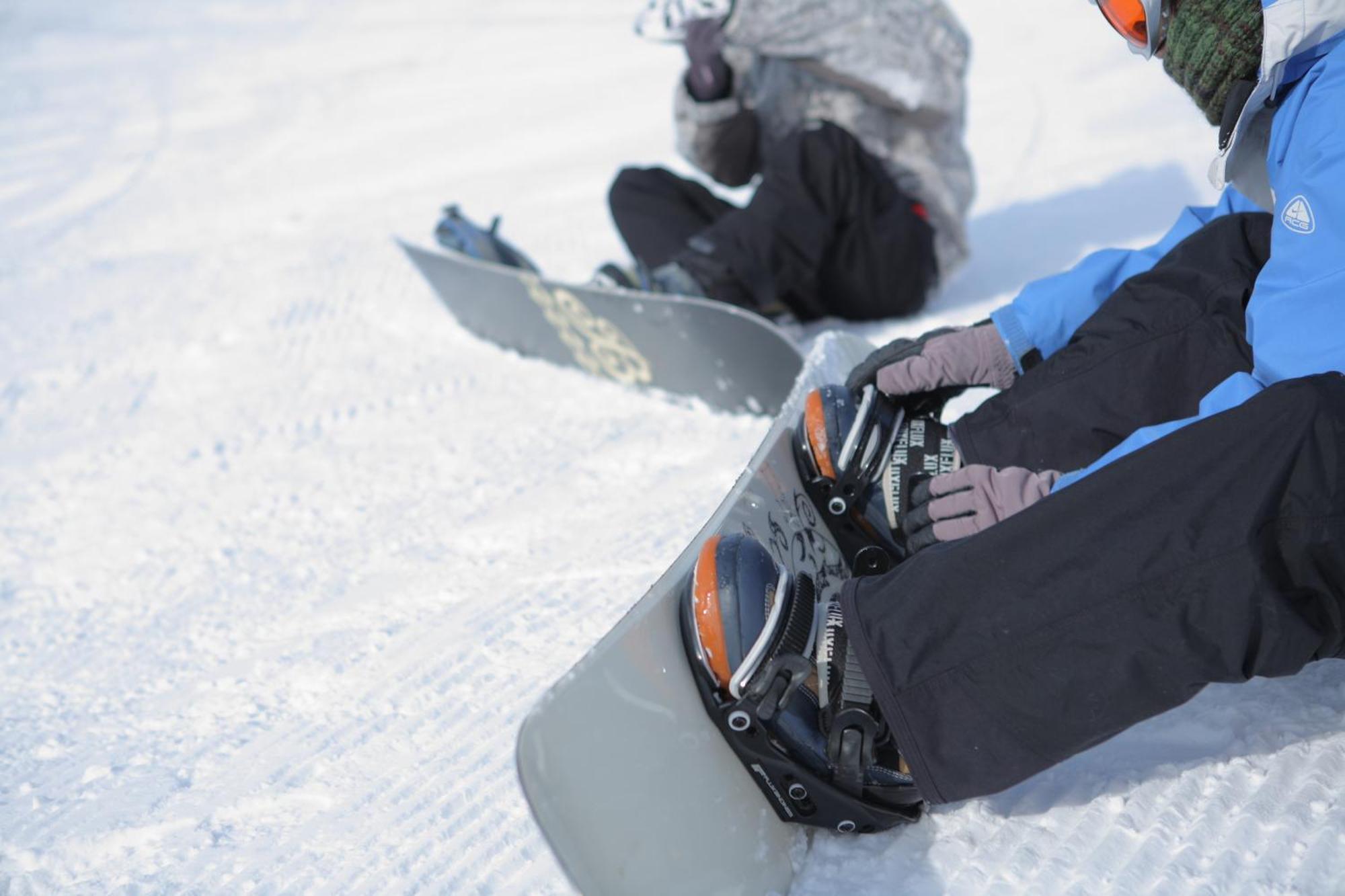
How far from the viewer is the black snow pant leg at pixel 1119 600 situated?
997 mm

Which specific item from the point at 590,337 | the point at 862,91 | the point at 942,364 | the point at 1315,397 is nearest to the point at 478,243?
the point at 590,337

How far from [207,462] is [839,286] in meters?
1.75

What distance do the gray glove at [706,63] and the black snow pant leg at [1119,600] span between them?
2.25 meters

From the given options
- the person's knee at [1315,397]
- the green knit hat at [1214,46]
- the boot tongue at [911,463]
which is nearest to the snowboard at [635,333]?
the boot tongue at [911,463]

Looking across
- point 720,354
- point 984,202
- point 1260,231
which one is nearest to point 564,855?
point 1260,231

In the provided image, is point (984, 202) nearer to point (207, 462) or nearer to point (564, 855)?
point (207, 462)

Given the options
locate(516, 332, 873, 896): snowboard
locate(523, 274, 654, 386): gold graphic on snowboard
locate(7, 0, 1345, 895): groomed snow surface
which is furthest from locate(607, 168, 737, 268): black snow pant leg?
locate(516, 332, 873, 896): snowboard

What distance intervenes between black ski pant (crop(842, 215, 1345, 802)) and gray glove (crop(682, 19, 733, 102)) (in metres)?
2.25

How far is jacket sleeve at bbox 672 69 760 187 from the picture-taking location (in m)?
3.19

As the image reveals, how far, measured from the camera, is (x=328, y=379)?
3277mm

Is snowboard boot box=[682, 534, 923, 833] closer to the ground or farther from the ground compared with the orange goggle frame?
closer to the ground

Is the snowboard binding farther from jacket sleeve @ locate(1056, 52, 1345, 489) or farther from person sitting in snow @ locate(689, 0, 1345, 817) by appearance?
jacket sleeve @ locate(1056, 52, 1345, 489)

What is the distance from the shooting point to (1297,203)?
3.68ft

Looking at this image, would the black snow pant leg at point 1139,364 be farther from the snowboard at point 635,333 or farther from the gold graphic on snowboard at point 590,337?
the gold graphic on snowboard at point 590,337
